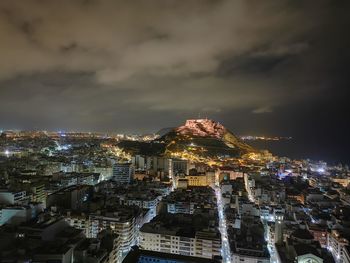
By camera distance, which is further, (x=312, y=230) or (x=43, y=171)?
(x=43, y=171)

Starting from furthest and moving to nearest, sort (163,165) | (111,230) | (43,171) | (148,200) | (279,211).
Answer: (163,165), (43,171), (148,200), (279,211), (111,230)

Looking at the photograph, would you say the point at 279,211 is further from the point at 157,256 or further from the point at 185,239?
the point at 157,256

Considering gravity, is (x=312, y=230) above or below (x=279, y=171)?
below

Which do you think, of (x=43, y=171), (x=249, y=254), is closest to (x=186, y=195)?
(x=249, y=254)

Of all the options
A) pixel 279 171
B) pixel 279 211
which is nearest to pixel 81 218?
pixel 279 211

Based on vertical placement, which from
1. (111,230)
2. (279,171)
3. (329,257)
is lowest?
(329,257)

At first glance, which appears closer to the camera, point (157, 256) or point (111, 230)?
point (157, 256)

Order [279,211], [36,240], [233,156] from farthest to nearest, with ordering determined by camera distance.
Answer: [233,156], [279,211], [36,240]

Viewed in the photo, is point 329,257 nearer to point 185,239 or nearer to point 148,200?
point 185,239

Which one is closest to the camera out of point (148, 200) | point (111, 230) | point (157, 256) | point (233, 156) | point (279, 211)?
point (157, 256)
